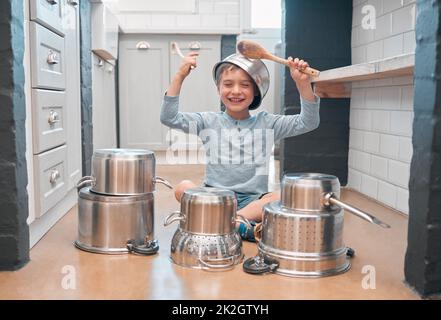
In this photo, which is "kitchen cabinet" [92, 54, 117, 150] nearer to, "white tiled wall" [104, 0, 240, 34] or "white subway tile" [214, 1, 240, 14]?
"white tiled wall" [104, 0, 240, 34]

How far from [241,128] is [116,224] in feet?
1.71

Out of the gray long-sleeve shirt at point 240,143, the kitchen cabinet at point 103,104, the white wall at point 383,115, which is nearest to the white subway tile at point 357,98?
the white wall at point 383,115

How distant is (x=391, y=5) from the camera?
2080 mm

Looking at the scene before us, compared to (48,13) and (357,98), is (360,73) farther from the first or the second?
(48,13)

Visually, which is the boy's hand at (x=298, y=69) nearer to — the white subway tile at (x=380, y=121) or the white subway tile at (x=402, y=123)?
the white subway tile at (x=402, y=123)

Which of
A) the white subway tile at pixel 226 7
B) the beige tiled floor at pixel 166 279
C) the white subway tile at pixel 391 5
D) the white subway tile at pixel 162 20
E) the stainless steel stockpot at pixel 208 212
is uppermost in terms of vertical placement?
the white subway tile at pixel 226 7

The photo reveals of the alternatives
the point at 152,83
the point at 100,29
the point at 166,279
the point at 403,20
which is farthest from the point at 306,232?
the point at 152,83

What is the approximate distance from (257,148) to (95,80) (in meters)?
1.22

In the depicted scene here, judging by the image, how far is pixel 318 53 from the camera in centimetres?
246

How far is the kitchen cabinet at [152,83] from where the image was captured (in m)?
3.41

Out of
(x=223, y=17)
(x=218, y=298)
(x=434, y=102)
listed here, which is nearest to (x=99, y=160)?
(x=218, y=298)

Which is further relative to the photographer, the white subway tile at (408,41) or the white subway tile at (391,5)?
the white subway tile at (391,5)

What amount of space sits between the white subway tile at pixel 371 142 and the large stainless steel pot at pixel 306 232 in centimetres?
105

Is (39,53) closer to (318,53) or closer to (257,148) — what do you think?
(257,148)
